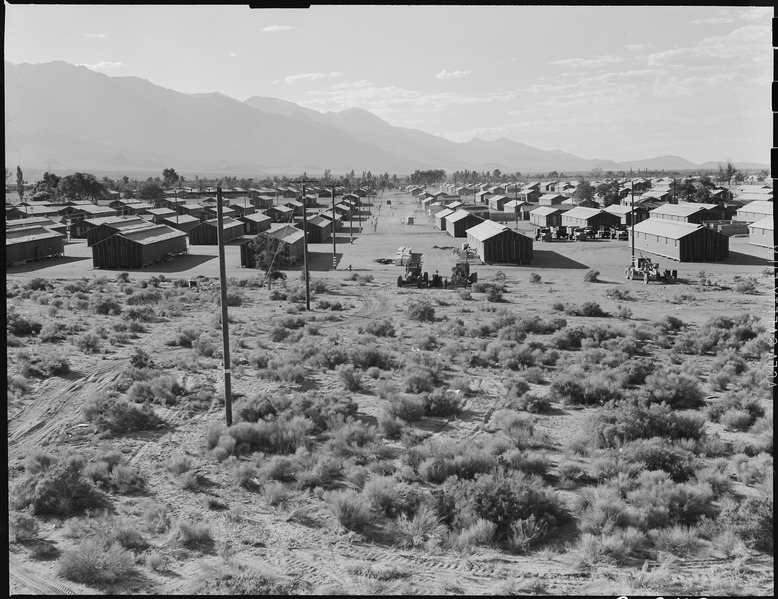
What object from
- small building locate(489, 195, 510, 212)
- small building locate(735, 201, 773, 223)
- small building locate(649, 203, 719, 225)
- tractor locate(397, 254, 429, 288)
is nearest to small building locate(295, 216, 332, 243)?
tractor locate(397, 254, 429, 288)

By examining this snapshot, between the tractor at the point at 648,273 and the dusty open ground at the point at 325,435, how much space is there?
945 millimetres

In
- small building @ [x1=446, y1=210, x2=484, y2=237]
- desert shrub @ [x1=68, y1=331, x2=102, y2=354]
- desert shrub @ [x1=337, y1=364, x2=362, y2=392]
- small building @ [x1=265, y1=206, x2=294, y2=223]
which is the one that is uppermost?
small building @ [x1=265, y1=206, x2=294, y2=223]

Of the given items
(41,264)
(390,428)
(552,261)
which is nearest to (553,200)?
(552,261)

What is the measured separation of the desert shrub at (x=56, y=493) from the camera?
12.5 meters

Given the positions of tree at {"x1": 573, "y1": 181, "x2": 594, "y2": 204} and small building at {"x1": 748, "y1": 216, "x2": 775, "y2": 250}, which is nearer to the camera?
small building at {"x1": 748, "y1": 216, "x2": 775, "y2": 250}

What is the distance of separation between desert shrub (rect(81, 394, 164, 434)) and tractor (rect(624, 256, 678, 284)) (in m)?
36.2

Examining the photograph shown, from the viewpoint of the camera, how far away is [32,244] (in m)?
59.6

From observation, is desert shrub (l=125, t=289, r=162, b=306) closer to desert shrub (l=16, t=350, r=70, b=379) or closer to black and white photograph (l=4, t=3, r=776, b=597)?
black and white photograph (l=4, t=3, r=776, b=597)

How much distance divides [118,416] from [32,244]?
162 feet

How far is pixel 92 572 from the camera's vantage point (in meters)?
9.84

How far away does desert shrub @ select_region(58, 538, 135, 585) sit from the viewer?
974cm

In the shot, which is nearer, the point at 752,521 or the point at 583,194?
the point at 752,521

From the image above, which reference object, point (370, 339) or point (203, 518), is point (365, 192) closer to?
point (370, 339)

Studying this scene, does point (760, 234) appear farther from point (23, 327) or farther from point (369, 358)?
point (23, 327)
